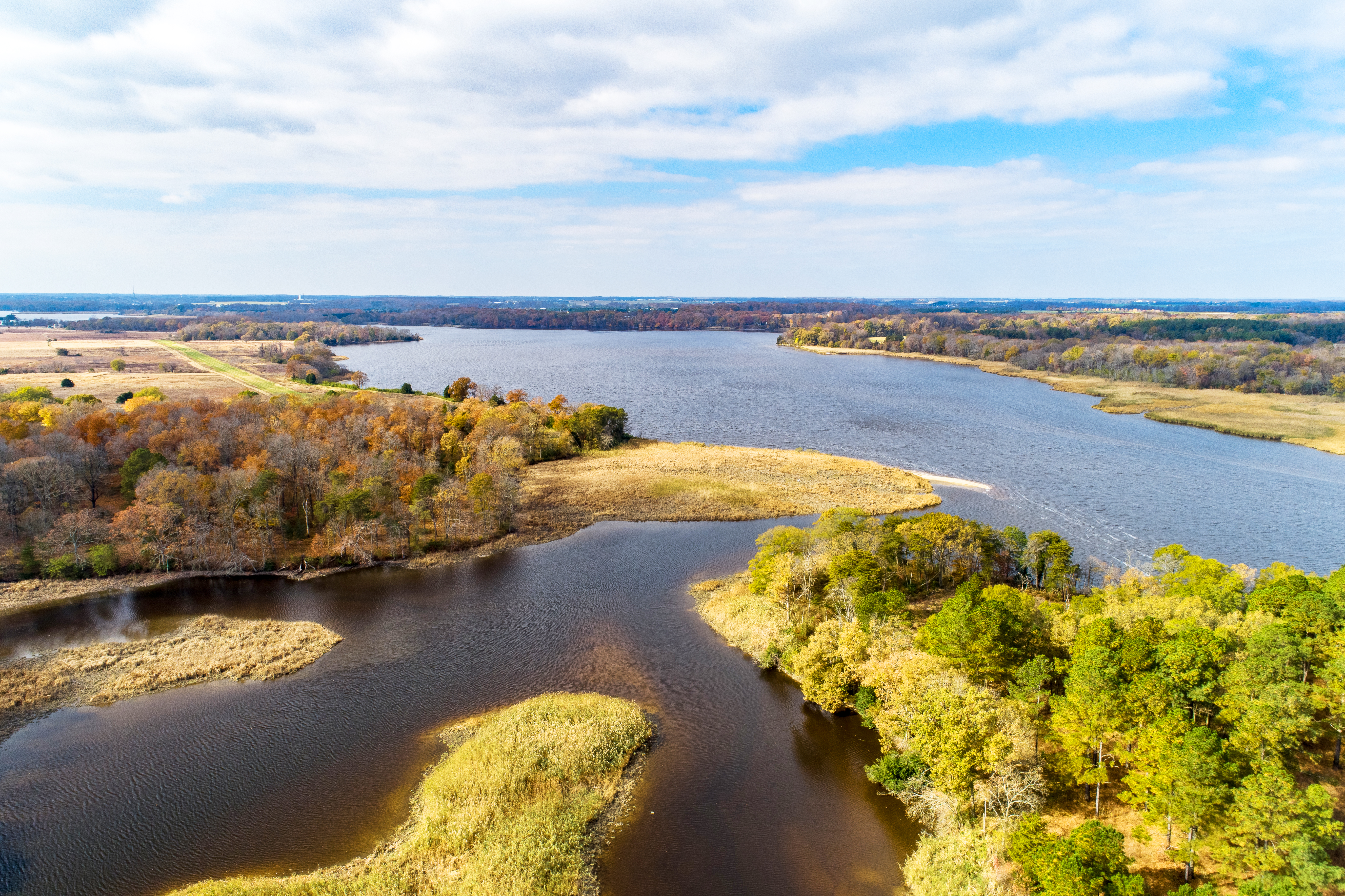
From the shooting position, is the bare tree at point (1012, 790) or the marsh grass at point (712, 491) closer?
the bare tree at point (1012, 790)

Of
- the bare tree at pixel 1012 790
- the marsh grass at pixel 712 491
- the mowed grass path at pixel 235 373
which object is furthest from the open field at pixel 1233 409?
the mowed grass path at pixel 235 373

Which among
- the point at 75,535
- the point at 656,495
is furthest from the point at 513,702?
the point at 75,535

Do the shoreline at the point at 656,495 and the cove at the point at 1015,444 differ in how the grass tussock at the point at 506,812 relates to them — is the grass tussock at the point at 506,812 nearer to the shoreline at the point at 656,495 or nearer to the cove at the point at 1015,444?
the shoreline at the point at 656,495

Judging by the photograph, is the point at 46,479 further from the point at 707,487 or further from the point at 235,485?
the point at 707,487

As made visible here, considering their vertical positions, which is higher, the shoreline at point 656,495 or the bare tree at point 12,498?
the bare tree at point 12,498

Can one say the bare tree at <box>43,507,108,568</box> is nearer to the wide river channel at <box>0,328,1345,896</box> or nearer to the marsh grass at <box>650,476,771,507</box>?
the wide river channel at <box>0,328,1345,896</box>
